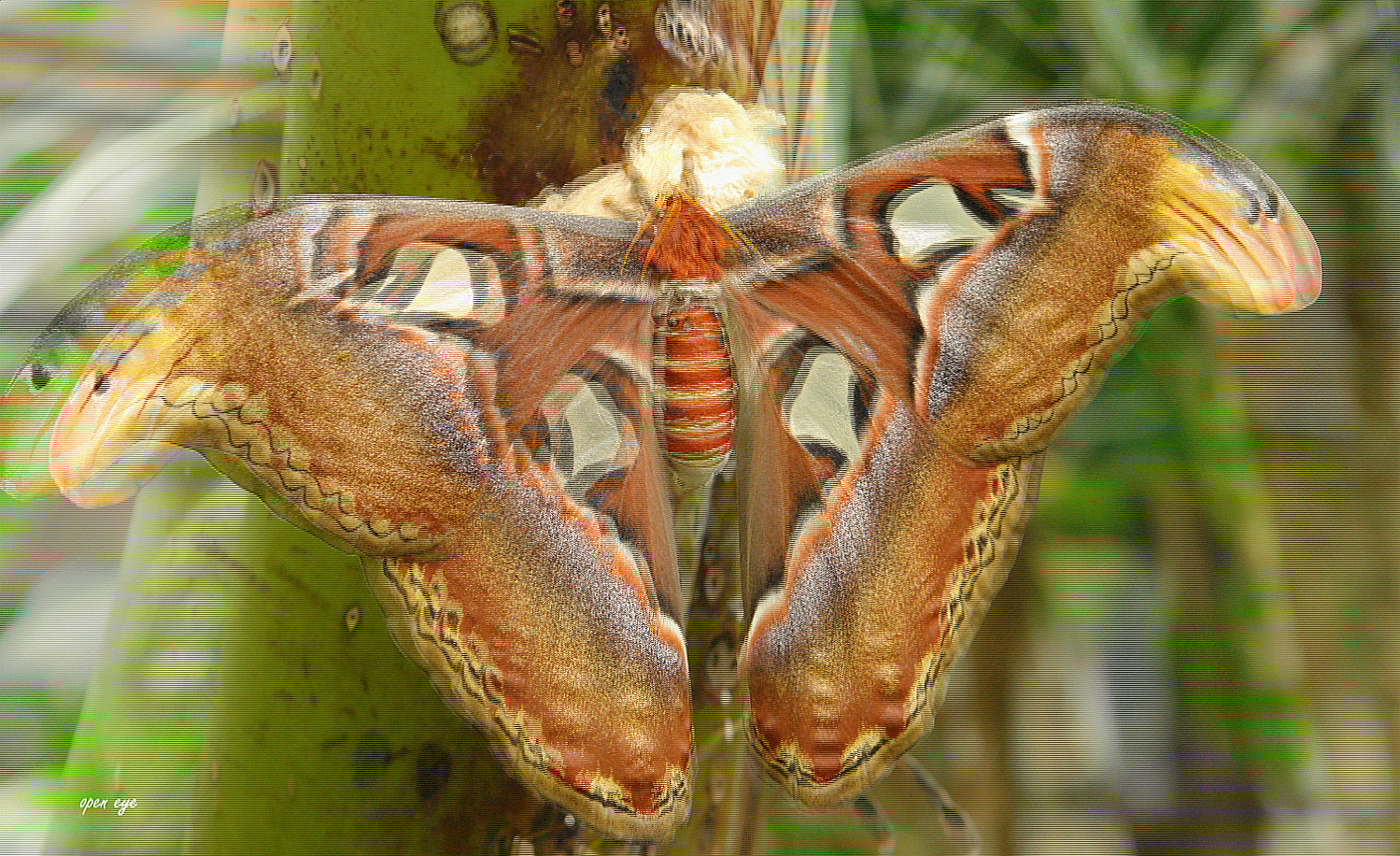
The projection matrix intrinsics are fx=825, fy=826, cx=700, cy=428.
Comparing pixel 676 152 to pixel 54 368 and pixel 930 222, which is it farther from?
pixel 54 368

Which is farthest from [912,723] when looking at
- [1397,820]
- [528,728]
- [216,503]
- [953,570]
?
[1397,820]

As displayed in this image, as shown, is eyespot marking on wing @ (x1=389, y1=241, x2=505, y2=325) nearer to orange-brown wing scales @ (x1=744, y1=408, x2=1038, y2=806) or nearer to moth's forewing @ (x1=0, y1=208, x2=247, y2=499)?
moth's forewing @ (x1=0, y1=208, x2=247, y2=499)

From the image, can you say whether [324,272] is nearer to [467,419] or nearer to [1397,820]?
[467,419]

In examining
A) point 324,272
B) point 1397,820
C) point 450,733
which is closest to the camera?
point 324,272

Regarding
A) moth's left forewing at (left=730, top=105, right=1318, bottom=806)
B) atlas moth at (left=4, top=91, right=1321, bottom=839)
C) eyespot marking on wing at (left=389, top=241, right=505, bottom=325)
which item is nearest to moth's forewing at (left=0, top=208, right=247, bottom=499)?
A: atlas moth at (left=4, top=91, right=1321, bottom=839)

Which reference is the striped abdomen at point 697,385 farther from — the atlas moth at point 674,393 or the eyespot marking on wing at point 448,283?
the eyespot marking on wing at point 448,283

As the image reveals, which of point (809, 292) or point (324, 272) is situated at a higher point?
point (324, 272)

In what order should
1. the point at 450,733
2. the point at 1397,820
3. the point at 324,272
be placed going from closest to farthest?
the point at 324,272
the point at 450,733
the point at 1397,820

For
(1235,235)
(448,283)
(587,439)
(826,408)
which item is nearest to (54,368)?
(448,283)
